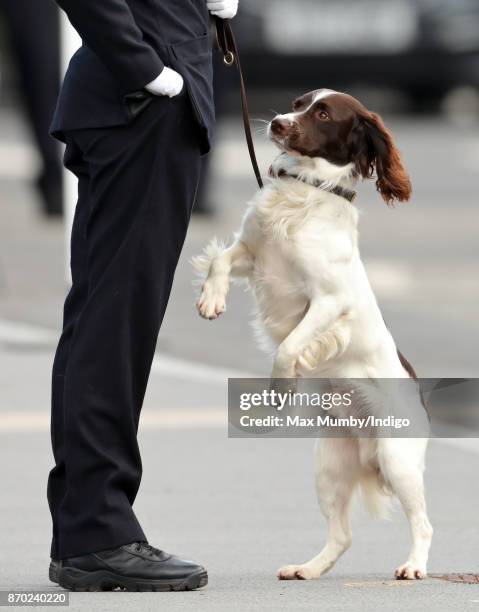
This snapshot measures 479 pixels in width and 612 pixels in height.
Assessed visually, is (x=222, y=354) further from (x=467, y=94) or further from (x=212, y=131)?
(x=467, y=94)

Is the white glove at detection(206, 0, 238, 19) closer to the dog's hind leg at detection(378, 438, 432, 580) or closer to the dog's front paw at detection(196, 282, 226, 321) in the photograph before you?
the dog's front paw at detection(196, 282, 226, 321)

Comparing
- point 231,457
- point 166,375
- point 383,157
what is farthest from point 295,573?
point 166,375

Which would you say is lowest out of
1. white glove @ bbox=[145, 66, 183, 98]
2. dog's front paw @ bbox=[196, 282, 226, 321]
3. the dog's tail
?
the dog's tail

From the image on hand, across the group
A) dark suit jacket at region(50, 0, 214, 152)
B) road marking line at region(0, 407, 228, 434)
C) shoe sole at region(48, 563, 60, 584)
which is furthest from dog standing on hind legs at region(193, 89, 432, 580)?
road marking line at region(0, 407, 228, 434)

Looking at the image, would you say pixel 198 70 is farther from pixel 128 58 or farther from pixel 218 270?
pixel 218 270

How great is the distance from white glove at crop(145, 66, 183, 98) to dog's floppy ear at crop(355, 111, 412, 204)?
0.61m

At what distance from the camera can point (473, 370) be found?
30.7ft

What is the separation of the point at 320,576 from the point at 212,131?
53.3 inches

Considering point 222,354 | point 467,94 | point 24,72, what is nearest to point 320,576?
point 222,354

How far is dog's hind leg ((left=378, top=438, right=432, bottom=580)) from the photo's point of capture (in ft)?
17.5

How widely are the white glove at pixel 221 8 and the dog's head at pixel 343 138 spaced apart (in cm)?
32

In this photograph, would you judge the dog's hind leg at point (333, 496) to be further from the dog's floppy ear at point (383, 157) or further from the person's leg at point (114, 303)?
the dog's floppy ear at point (383, 157)

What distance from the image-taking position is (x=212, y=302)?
5.32m

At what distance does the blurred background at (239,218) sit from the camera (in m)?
7.81
